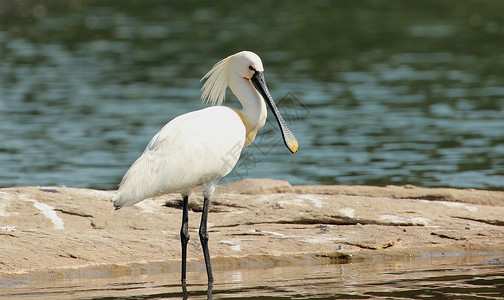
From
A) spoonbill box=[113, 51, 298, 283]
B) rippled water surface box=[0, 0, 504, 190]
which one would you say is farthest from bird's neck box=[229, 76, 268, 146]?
rippled water surface box=[0, 0, 504, 190]

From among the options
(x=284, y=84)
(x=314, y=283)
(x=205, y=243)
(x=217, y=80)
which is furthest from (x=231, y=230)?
(x=284, y=84)

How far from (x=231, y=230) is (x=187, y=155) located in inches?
57.7

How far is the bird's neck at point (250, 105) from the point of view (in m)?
9.23

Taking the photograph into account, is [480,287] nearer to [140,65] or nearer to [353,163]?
[353,163]

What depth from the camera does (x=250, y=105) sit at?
925cm

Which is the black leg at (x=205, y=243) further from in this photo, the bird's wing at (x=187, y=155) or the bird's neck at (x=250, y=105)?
the bird's neck at (x=250, y=105)

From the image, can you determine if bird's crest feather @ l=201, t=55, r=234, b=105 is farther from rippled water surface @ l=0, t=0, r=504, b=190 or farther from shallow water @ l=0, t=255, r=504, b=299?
shallow water @ l=0, t=255, r=504, b=299

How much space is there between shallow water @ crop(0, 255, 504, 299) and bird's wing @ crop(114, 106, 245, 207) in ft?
2.68

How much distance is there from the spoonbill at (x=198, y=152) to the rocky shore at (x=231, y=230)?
64cm

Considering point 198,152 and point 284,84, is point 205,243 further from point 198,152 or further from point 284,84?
point 284,84

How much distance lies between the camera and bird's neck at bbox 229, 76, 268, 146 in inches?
364

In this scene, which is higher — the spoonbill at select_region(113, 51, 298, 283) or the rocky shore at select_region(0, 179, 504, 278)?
the spoonbill at select_region(113, 51, 298, 283)

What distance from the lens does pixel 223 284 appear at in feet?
27.5

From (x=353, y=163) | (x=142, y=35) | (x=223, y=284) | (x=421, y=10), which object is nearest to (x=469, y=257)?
(x=223, y=284)
